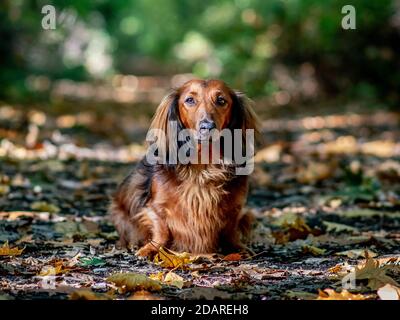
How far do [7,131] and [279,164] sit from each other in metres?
3.47

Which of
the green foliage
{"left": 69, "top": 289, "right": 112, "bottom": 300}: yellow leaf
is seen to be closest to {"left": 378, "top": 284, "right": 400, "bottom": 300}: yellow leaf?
{"left": 69, "top": 289, "right": 112, "bottom": 300}: yellow leaf

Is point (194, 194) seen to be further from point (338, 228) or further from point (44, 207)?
point (44, 207)

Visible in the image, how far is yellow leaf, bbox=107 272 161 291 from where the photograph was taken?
3.50 m

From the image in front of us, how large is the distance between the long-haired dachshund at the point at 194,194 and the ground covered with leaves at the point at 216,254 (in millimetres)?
208

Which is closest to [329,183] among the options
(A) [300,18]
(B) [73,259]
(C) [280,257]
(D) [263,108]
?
(C) [280,257]

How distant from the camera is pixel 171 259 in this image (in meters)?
4.10

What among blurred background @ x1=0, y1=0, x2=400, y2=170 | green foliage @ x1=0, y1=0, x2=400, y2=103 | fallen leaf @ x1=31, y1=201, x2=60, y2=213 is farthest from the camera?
green foliage @ x1=0, y1=0, x2=400, y2=103

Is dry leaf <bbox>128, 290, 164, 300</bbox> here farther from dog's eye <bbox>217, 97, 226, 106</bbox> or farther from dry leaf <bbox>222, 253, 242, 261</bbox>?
dog's eye <bbox>217, 97, 226, 106</bbox>

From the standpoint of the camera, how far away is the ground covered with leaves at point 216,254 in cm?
357

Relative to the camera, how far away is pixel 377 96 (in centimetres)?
1405

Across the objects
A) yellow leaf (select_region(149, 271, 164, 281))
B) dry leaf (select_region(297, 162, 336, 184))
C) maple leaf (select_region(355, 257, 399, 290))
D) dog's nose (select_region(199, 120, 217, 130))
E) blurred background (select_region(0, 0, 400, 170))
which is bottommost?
yellow leaf (select_region(149, 271, 164, 281))

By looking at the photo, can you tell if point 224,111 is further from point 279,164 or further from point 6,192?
point 279,164

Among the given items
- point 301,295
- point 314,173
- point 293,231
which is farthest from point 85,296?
point 314,173

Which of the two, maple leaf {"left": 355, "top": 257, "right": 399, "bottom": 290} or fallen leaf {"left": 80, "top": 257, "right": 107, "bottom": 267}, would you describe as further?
fallen leaf {"left": 80, "top": 257, "right": 107, "bottom": 267}
